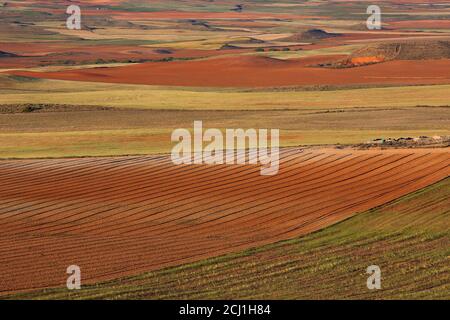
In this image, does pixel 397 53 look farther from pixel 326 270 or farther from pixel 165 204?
pixel 326 270

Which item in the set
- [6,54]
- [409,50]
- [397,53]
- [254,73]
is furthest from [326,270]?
[6,54]

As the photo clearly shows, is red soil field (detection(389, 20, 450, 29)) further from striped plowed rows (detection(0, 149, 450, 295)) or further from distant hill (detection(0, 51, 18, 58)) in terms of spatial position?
striped plowed rows (detection(0, 149, 450, 295))

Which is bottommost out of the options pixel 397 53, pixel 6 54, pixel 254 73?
pixel 254 73

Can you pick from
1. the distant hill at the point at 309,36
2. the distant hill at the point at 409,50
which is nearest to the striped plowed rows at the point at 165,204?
the distant hill at the point at 409,50

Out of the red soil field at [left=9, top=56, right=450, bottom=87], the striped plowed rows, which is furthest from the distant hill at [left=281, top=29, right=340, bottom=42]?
the striped plowed rows

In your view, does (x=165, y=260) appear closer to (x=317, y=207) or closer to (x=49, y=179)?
(x=317, y=207)

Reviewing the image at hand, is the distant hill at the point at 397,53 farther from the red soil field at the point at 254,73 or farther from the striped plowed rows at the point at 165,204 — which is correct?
the striped plowed rows at the point at 165,204

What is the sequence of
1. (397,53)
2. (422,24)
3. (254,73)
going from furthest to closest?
(422,24)
(397,53)
(254,73)
